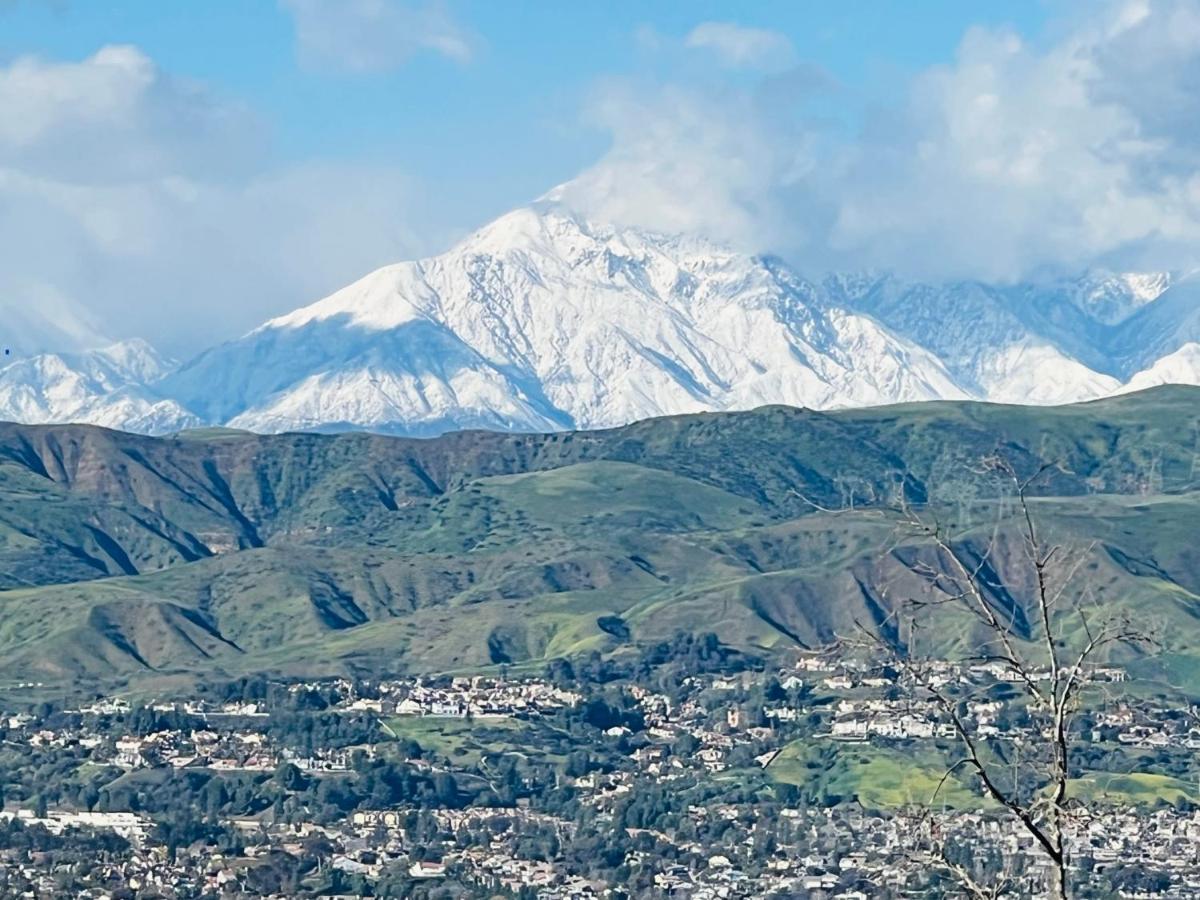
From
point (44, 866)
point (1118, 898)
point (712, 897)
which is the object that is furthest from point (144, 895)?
point (1118, 898)

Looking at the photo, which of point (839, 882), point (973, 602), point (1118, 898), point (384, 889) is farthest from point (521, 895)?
point (973, 602)

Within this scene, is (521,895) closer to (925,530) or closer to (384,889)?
(384,889)

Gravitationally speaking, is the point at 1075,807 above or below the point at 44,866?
above

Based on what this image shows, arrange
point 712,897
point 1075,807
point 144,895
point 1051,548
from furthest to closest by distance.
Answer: point 712,897, point 144,895, point 1051,548, point 1075,807

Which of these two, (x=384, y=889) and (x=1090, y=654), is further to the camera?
(x=384, y=889)

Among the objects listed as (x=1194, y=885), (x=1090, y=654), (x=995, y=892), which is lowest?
(x=1194, y=885)

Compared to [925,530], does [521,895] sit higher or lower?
lower

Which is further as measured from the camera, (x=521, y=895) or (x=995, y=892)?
(x=521, y=895)

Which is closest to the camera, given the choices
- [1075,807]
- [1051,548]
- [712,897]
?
[1075,807]

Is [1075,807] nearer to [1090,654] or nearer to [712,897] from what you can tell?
[1090,654]
